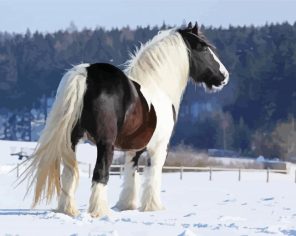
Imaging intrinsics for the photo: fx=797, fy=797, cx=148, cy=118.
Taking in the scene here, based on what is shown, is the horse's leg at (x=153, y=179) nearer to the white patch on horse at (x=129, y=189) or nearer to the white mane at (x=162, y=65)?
the white patch on horse at (x=129, y=189)

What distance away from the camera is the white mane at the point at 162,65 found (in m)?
10.6

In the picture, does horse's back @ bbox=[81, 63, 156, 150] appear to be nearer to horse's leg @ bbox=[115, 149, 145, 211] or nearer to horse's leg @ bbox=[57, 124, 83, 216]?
horse's leg @ bbox=[57, 124, 83, 216]

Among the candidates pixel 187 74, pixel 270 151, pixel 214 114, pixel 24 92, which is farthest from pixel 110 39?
pixel 187 74

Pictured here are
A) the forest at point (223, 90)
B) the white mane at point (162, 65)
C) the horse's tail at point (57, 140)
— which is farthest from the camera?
the forest at point (223, 90)

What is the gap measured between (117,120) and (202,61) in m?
2.23

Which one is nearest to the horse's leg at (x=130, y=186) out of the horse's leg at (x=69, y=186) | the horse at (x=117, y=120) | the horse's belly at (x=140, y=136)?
the horse at (x=117, y=120)

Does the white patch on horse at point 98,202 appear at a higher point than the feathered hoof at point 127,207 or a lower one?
higher

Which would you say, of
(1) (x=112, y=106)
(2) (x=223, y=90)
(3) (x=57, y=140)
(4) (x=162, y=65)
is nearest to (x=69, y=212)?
(3) (x=57, y=140)

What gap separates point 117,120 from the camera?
31.0 feet

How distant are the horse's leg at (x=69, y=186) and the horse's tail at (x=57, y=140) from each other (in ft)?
0.47

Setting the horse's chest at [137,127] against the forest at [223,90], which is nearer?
the horse's chest at [137,127]

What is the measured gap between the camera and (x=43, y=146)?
9234 mm

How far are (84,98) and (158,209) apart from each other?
2.14 m

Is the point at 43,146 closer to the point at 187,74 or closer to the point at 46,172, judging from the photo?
the point at 46,172
